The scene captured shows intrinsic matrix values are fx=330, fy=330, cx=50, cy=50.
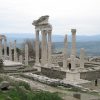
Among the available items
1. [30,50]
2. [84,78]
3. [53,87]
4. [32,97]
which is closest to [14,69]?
[84,78]

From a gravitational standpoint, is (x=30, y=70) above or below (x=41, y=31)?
below

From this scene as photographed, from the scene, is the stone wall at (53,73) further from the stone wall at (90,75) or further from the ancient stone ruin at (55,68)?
the stone wall at (90,75)

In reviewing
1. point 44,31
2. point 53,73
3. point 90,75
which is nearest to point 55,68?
point 53,73

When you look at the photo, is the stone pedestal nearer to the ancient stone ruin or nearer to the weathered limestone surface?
the ancient stone ruin

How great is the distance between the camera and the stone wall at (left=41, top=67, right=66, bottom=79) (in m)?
32.2

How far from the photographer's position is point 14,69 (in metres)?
36.3

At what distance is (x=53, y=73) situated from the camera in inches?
1329

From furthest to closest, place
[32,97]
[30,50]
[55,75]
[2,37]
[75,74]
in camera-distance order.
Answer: [30,50] < [2,37] < [55,75] < [75,74] < [32,97]

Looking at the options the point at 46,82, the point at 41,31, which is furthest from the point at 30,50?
the point at 46,82

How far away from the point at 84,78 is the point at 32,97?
15.2 meters

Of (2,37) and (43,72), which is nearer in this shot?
(43,72)

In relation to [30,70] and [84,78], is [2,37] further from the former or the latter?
[84,78]

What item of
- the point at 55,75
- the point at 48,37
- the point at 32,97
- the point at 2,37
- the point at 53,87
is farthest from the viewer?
the point at 2,37

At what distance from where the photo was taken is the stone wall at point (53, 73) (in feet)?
106
